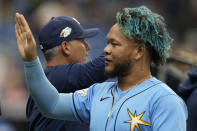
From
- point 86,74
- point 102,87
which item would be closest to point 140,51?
point 102,87

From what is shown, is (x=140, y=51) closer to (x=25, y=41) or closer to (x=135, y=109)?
(x=135, y=109)

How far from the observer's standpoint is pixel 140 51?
8.34ft

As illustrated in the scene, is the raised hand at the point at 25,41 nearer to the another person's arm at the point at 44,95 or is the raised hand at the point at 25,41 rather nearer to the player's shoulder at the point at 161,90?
the another person's arm at the point at 44,95

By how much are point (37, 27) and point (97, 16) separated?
4.88ft

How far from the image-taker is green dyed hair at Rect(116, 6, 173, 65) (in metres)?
2.50

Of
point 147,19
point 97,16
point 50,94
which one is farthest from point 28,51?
point 97,16

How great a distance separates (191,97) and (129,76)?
1.68 m

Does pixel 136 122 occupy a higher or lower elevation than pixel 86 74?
higher

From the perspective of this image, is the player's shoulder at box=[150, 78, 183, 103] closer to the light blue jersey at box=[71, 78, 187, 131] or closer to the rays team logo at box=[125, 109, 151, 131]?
the light blue jersey at box=[71, 78, 187, 131]

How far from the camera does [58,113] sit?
2.74 m

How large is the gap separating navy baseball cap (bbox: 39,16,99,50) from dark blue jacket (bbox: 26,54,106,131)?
0.79 ft

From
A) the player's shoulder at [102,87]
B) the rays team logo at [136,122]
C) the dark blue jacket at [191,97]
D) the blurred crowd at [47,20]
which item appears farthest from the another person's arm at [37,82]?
the blurred crowd at [47,20]

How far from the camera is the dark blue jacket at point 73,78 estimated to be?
3.27m

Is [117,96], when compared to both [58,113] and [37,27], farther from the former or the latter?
[37,27]
